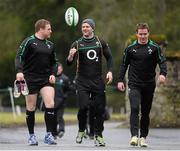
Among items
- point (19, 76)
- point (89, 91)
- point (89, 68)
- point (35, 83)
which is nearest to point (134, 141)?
point (89, 91)

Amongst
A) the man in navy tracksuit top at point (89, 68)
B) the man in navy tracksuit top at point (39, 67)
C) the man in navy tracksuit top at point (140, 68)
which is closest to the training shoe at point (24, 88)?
the man in navy tracksuit top at point (39, 67)

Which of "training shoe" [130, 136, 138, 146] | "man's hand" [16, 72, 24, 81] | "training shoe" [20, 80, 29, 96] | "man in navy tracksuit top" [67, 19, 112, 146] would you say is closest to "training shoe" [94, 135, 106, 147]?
"man in navy tracksuit top" [67, 19, 112, 146]

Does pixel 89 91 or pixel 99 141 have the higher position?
pixel 89 91

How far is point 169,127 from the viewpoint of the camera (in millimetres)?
21938

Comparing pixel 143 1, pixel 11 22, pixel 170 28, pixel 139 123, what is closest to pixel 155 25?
pixel 143 1

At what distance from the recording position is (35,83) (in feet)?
44.7

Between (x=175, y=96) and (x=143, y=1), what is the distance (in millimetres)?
16601

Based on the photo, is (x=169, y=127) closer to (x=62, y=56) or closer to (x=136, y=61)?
(x=136, y=61)

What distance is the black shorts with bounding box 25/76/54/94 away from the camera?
13.6 meters

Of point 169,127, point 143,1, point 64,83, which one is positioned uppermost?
point 143,1

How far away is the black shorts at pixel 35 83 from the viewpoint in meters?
13.6

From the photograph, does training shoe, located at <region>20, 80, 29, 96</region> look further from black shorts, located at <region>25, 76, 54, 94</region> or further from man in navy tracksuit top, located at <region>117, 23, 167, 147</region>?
man in navy tracksuit top, located at <region>117, 23, 167, 147</region>

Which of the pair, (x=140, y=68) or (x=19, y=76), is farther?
(x=140, y=68)

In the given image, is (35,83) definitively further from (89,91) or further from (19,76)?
(89,91)
